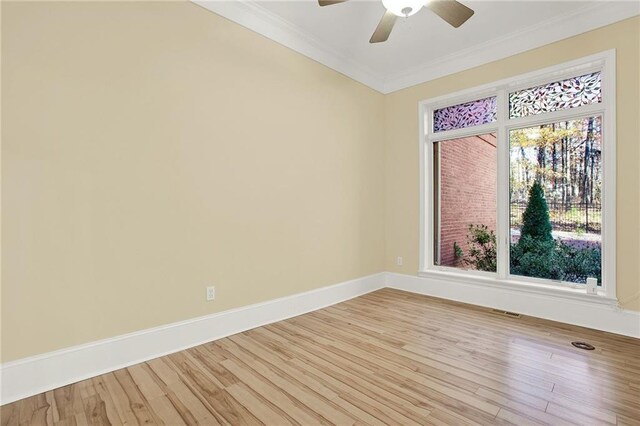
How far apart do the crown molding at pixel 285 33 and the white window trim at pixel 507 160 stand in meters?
1.06

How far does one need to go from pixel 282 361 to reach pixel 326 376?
39cm

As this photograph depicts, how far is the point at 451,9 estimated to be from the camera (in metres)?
2.35

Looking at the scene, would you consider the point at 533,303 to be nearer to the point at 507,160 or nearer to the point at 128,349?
the point at 507,160

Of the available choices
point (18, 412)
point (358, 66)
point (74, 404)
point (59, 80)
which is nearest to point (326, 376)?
point (74, 404)

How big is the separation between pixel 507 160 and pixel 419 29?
70.7 inches

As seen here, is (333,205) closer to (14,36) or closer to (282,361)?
(282,361)

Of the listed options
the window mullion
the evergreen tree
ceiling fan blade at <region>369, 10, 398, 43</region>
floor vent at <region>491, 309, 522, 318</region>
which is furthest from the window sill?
ceiling fan blade at <region>369, 10, 398, 43</region>

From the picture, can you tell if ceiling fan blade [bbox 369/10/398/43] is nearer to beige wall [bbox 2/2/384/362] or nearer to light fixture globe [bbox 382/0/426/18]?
light fixture globe [bbox 382/0/426/18]

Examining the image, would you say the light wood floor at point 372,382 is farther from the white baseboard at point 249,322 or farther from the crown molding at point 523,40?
the crown molding at point 523,40

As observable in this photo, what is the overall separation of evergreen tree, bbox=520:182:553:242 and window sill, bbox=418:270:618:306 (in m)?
0.54

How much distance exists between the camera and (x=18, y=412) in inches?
66.9

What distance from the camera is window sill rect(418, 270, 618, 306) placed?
9.52 ft

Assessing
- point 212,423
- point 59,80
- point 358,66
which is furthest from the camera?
point 358,66

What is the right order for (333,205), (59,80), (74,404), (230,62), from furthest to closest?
(333,205) → (230,62) → (59,80) → (74,404)
